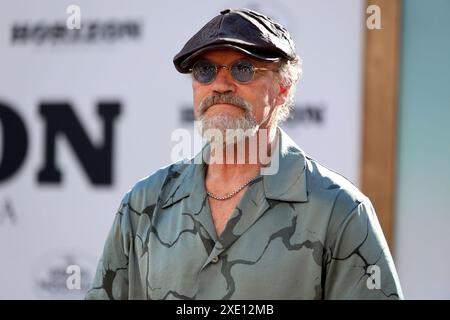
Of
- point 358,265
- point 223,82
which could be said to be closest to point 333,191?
point 358,265

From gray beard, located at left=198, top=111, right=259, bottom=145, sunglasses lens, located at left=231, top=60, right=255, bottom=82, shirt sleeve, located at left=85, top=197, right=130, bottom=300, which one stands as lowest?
shirt sleeve, located at left=85, top=197, right=130, bottom=300

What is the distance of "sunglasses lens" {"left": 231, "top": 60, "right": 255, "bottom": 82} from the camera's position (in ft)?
8.42

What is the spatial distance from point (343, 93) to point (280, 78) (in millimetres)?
1825

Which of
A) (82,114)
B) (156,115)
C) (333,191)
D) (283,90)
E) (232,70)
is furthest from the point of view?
(82,114)

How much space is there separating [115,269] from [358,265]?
76 centimetres

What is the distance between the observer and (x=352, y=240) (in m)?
2.38

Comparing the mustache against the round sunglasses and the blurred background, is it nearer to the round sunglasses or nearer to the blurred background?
the round sunglasses

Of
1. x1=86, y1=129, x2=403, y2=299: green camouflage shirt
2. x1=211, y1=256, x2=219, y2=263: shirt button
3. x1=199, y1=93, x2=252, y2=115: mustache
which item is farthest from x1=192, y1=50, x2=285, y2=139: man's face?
x1=211, y1=256, x2=219, y2=263: shirt button

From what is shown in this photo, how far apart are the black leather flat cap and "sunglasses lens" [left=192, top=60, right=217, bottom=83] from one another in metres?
0.02

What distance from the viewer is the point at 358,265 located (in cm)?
237

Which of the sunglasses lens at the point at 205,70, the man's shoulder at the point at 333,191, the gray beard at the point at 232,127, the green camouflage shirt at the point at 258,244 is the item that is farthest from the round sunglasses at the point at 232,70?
the man's shoulder at the point at 333,191

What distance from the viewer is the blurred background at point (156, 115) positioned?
438 cm

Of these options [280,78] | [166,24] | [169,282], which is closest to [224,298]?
[169,282]

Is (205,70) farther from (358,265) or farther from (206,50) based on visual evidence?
(358,265)
